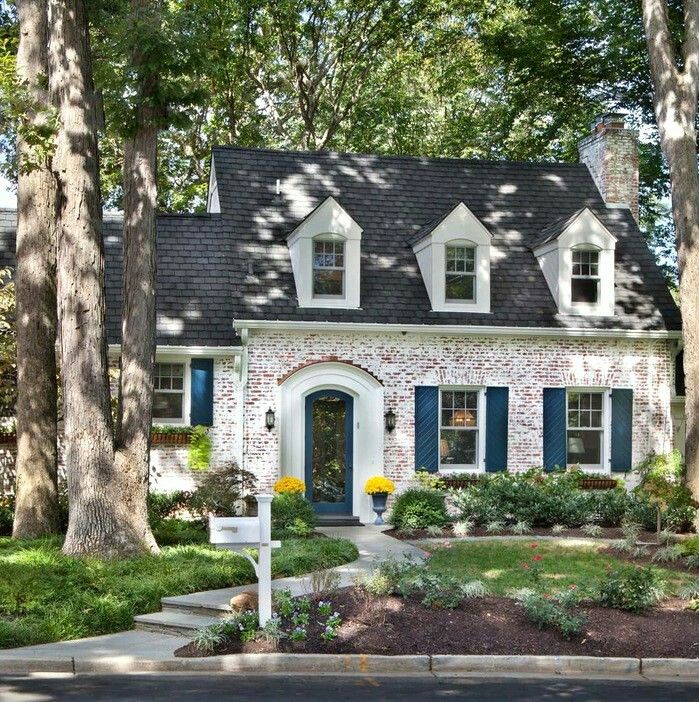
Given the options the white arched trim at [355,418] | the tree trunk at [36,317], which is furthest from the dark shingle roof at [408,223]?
the tree trunk at [36,317]

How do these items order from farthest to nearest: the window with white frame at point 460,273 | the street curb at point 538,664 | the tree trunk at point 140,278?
the window with white frame at point 460,273 → the tree trunk at point 140,278 → the street curb at point 538,664

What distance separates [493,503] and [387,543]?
287 cm

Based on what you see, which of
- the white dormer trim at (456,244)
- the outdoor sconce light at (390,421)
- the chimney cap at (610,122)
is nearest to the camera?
the outdoor sconce light at (390,421)

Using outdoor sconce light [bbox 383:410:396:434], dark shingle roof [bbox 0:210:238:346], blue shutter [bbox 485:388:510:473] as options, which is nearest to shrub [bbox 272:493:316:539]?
outdoor sconce light [bbox 383:410:396:434]

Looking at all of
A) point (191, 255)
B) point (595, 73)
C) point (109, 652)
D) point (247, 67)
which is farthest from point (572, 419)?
point (247, 67)

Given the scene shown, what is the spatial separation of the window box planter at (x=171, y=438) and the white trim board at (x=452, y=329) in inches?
85.2

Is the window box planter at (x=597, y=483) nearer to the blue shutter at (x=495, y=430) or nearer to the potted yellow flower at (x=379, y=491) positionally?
the blue shutter at (x=495, y=430)

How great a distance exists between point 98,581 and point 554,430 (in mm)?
11299

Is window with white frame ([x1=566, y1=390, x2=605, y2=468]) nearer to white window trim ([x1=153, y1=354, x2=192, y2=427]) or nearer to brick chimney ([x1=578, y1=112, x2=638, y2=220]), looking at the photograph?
brick chimney ([x1=578, y1=112, x2=638, y2=220])

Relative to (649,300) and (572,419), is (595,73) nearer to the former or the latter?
(649,300)

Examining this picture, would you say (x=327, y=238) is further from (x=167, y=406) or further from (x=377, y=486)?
(x=377, y=486)

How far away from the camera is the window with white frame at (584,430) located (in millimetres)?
21203

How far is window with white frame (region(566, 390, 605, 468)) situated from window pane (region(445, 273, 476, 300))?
2814 mm

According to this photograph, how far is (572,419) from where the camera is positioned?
837 inches
